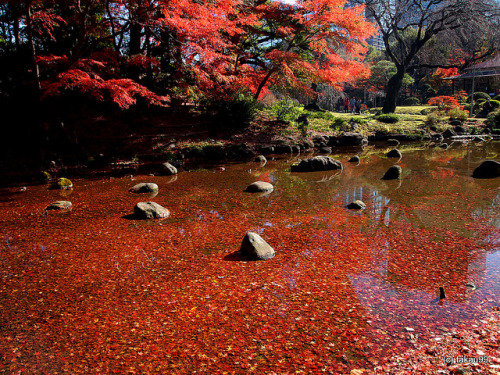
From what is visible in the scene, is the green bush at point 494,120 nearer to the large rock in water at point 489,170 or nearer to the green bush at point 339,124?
the green bush at point 339,124

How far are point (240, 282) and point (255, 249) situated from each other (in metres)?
0.58

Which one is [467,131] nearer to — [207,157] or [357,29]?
[357,29]

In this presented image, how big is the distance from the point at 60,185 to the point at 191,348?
706 centimetres

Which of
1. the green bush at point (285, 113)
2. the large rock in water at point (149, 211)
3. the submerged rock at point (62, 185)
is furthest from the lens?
the green bush at point (285, 113)

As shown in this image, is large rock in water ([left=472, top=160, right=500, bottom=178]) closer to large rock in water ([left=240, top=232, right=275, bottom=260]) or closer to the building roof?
large rock in water ([left=240, top=232, right=275, bottom=260])

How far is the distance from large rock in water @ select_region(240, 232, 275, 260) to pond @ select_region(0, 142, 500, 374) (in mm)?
131

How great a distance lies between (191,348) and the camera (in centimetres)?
222

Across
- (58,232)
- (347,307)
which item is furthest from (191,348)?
(58,232)

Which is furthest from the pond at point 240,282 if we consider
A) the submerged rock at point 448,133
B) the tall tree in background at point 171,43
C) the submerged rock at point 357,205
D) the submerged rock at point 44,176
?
the submerged rock at point 448,133

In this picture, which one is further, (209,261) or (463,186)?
(463,186)

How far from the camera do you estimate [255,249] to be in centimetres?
362

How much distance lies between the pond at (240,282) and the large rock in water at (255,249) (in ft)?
0.43

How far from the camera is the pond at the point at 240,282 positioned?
218cm

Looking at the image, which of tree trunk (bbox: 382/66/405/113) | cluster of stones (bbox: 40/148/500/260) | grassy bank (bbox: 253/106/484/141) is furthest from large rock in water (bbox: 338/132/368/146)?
tree trunk (bbox: 382/66/405/113)
